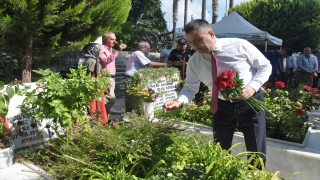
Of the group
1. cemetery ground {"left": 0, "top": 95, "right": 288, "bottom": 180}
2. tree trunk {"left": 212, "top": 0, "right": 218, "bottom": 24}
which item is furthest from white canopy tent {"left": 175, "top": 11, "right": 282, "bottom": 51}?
tree trunk {"left": 212, "top": 0, "right": 218, "bottom": 24}

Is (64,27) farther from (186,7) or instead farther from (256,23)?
(186,7)

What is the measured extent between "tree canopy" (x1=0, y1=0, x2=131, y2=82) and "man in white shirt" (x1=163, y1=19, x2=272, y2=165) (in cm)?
345

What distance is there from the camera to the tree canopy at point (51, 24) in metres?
5.09

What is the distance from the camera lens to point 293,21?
2303cm

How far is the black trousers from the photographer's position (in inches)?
104

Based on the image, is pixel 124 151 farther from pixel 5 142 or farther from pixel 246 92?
pixel 5 142

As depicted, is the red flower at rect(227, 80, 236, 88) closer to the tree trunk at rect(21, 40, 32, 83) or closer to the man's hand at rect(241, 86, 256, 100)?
the man's hand at rect(241, 86, 256, 100)

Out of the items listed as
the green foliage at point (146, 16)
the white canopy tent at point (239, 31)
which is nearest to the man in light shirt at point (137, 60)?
the white canopy tent at point (239, 31)

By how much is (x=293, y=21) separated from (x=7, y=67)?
2122 cm

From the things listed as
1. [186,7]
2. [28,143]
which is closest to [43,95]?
[28,143]

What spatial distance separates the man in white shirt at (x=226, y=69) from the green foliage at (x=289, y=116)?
1.11 m

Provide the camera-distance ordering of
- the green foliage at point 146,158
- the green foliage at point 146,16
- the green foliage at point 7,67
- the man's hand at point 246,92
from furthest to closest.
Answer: the green foliage at point 146,16 < the green foliage at point 7,67 < the man's hand at point 246,92 < the green foliage at point 146,158

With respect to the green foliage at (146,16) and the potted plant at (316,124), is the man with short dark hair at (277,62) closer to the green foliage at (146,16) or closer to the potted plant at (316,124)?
the potted plant at (316,124)

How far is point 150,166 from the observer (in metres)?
2.15
